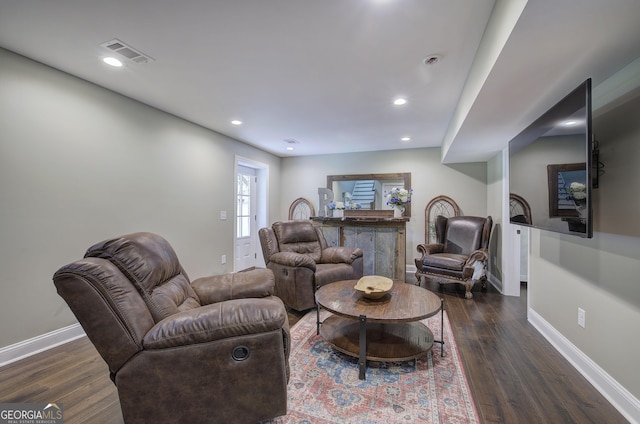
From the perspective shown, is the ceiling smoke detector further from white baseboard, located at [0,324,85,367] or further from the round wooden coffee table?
white baseboard, located at [0,324,85,367]

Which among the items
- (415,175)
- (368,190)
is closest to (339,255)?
(368,190)

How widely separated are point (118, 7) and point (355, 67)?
1.63 meters

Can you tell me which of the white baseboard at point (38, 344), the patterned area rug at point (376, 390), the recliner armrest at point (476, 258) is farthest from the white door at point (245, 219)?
the recliner armrest at point (476, 258)

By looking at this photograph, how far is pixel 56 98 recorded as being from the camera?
2301 mm

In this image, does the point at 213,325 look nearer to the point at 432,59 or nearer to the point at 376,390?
the point at 376,390

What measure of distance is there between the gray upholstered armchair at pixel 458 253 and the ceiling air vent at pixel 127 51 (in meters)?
3.95

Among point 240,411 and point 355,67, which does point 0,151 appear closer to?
point 240,411

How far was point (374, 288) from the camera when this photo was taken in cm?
214

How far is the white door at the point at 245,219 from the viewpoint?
4.89 m

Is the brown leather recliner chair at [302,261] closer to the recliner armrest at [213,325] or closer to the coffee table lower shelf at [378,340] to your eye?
the coffee table lower shelf at [378,340]

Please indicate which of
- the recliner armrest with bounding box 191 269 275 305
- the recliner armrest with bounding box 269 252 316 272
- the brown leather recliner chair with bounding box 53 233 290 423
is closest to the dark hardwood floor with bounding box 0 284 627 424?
the brown leather recliner chair with bounding box 53 233 290 423

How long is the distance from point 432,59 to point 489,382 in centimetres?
239

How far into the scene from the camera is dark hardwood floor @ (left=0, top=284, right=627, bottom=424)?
1.53 m

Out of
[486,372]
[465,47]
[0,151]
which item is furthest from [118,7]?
[486,372]
